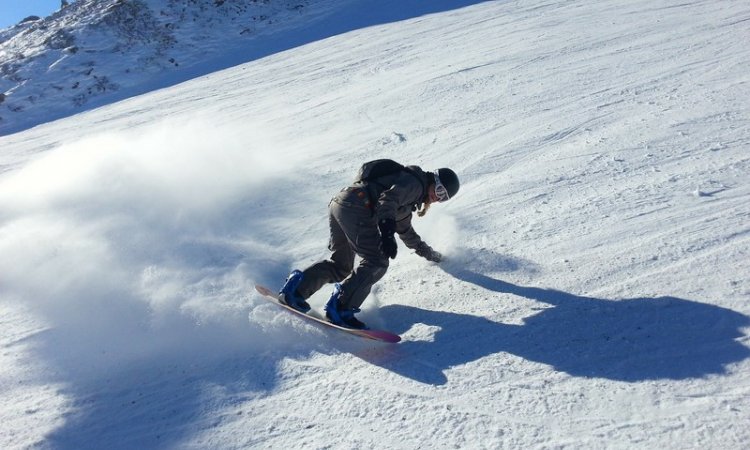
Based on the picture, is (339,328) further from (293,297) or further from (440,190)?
(440,190)

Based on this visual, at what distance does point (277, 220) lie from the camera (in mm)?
5938

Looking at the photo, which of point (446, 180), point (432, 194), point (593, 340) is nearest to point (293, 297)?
point (432, 194)

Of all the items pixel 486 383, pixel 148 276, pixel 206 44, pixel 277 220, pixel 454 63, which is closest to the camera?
pixel 486 383

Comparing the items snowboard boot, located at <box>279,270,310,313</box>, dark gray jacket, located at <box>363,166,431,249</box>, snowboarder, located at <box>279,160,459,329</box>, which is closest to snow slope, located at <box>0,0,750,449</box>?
snowboard boot, located at <box>279,270,310,313</box>

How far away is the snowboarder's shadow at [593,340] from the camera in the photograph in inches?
119

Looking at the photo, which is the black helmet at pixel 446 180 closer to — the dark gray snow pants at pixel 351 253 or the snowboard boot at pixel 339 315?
the dark gray snow pants at pixel 351 253

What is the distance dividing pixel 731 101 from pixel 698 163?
79.9 inches

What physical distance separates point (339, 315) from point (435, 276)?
1095mm

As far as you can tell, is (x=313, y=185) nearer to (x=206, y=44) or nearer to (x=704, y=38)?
Result: (x=704, y=38)

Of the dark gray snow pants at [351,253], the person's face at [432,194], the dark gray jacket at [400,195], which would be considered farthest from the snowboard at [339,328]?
the person's face at [432,194]

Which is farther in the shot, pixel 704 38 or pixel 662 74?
pixel 704 38

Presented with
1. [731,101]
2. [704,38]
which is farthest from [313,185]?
[704,38]

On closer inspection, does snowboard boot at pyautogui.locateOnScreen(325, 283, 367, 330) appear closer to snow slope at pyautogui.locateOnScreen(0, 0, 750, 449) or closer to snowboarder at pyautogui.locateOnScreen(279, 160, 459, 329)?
snowboarder at pyautogui.locateOnScreen(279, 160, 459, 329)

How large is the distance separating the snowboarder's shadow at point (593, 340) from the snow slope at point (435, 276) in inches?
0.6
